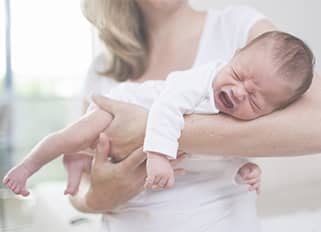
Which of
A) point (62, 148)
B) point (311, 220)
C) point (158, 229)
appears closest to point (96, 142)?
point (62, 148)

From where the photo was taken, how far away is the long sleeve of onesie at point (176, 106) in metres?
0.88

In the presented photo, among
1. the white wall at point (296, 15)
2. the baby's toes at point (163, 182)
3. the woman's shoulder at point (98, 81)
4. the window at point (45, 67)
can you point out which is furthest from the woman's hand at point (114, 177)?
the window at point (45, 67)

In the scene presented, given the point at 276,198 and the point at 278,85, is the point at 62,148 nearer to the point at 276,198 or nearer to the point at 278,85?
the point at 278,85

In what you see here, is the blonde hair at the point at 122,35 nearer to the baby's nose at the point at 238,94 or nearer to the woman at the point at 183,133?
the woman at the point at 183,133

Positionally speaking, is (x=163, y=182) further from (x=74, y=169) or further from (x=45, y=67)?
(x=45, y=67)

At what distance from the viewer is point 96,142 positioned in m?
1.07

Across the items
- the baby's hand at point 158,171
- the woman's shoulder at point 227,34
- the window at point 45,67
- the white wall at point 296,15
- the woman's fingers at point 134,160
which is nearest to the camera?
the baby's hand at point 158,171

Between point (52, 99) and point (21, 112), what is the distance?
0.60ft

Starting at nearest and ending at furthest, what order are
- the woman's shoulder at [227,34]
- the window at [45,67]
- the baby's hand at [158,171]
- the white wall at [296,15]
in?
the baby's hand at [158,171] < the woman's shoulder at [227,34] < the white wall at [296,15] < the window at [45,67]

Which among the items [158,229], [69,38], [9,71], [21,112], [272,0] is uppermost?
[272,0]

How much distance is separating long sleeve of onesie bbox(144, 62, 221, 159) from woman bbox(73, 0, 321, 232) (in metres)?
0.03

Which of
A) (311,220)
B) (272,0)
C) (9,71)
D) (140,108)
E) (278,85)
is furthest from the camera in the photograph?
(9,71)

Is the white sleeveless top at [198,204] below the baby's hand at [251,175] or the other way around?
below

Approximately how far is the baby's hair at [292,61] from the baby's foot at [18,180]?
570mm
